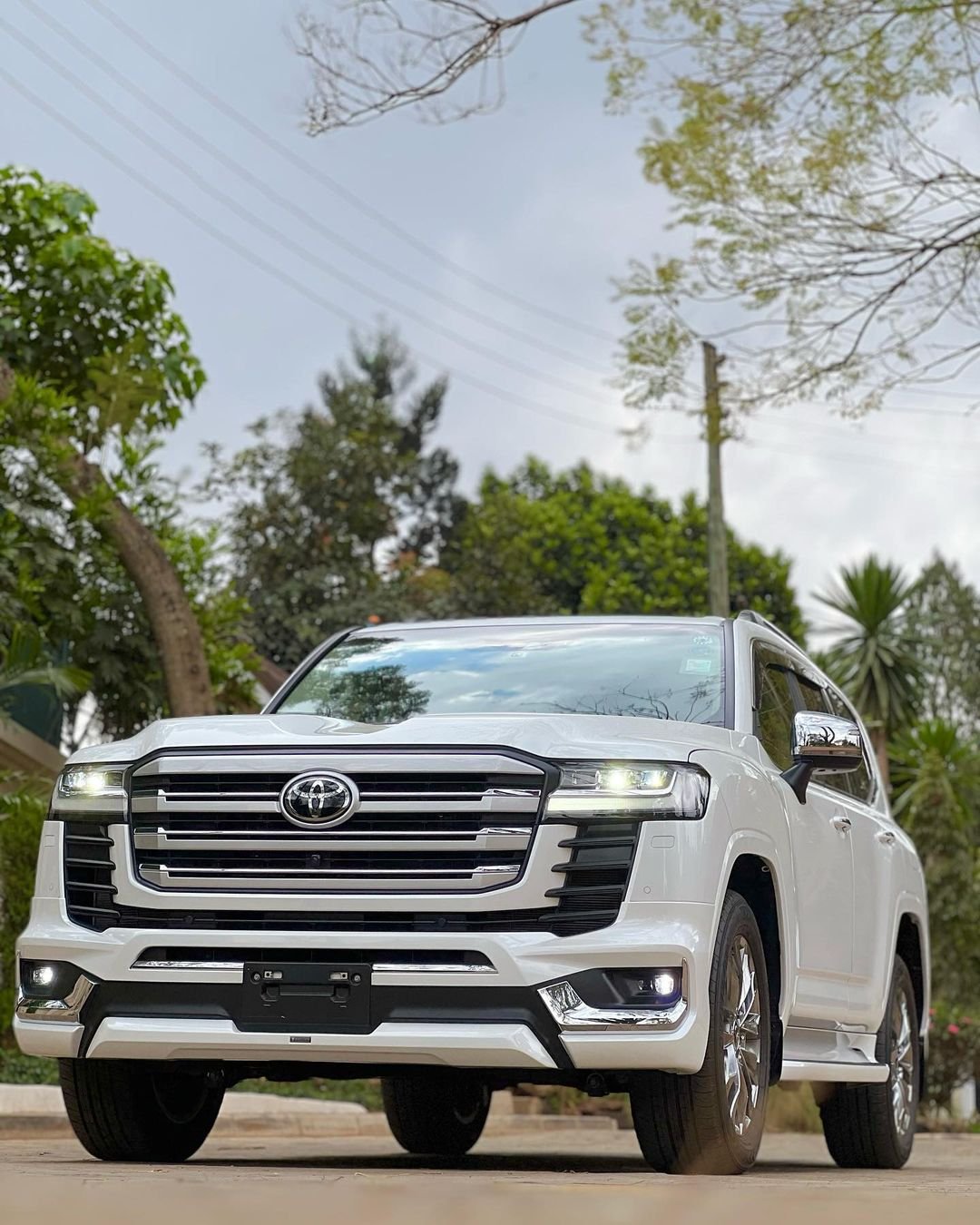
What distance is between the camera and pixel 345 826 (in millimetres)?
5973

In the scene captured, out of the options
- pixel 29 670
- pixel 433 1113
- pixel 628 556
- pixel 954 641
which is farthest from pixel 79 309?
pixel 954 641

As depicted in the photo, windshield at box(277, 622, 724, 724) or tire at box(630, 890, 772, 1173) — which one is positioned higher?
Answer: windshield at box(277, 622, 724, 724)

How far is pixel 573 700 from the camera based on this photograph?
7105mm

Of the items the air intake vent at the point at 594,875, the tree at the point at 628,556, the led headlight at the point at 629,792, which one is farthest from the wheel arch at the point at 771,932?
the tree at the point at 628,556

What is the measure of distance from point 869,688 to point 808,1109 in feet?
63.9

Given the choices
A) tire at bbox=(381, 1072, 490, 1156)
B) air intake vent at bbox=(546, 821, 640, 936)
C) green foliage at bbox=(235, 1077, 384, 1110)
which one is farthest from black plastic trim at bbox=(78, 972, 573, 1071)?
green foliage at bbox=(235, 1077, 384, 1110)

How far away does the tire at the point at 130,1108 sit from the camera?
6.46m

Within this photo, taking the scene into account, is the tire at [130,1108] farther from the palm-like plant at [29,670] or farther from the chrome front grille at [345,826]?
the palm-like plant at [29,670]

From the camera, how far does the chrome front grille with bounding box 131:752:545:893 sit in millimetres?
5848

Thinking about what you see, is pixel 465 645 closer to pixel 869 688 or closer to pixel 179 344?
pixel 179 344

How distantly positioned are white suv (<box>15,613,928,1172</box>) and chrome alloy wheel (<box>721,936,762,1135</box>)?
0.04ft

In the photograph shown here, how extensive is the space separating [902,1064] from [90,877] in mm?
3972

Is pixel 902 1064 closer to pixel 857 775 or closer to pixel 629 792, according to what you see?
pixel 857 775

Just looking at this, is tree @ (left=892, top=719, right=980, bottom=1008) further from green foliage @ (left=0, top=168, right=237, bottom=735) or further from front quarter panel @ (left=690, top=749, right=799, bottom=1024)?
front quarter panel @ (left=690, top=749, right=799, bottom=1024)
